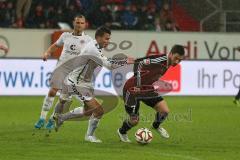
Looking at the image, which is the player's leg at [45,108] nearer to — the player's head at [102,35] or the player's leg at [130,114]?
the player's leg at [130,114]

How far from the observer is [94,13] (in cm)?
2631

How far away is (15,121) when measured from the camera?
15422 mm

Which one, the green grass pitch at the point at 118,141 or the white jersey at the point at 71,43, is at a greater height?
the white jersey at the point at 71,43

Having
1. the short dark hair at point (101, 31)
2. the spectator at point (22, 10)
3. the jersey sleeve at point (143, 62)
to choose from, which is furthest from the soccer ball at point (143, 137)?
the spectator at point (22, 10)

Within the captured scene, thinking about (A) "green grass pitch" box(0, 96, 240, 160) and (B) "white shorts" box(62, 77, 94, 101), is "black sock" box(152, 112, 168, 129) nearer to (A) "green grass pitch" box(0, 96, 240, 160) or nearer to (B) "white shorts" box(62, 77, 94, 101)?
(A) "green grass pitch" box(0, 96, 240, 160)

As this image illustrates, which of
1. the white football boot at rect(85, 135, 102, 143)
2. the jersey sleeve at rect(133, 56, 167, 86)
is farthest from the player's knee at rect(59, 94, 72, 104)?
the jersey sleeve at rect(133, 56, 167, 86)

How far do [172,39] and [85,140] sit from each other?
51.0ft

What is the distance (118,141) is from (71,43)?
2.80 meters

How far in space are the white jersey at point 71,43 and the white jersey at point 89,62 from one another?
1690 mm

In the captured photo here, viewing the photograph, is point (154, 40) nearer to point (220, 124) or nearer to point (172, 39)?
point (172, 39)

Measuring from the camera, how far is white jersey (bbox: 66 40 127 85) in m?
11.2

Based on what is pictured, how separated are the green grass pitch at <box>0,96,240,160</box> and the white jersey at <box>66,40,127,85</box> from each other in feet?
3.59

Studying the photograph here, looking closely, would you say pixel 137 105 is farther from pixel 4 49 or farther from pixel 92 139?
pixel 4 49

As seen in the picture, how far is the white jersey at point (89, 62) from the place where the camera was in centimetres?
1117
